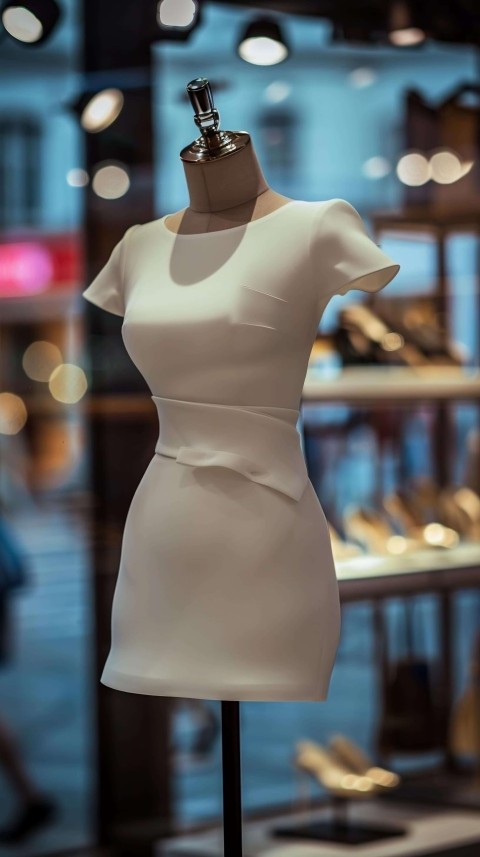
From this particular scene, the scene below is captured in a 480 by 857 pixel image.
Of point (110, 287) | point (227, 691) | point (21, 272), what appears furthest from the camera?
point (21, 272)

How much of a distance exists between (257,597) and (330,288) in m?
0.48

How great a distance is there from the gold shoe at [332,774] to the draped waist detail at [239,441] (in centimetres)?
172

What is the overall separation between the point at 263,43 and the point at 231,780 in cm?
202

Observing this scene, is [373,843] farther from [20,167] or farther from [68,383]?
[20,167]

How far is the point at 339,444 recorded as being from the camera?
408cm

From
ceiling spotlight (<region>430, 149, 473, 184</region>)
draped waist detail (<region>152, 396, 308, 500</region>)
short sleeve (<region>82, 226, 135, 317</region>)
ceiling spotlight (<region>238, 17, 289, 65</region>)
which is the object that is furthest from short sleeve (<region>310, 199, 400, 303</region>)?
ceiling spotlight (<region>430, 149, 473, 184</region>)

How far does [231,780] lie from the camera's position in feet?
6.95

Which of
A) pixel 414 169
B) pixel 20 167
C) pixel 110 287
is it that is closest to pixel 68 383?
pixel 20 167

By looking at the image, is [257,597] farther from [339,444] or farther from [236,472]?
[339,444]

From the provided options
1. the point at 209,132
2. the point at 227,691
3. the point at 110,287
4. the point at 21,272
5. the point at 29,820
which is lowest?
the point at 29,820

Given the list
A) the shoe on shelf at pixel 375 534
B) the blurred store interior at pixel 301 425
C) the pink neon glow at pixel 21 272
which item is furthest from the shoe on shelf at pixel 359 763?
the pink neon glow at pixel 21 272

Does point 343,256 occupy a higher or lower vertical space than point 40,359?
higher

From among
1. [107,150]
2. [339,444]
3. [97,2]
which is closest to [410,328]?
[339,444]

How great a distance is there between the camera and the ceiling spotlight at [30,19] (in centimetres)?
297
